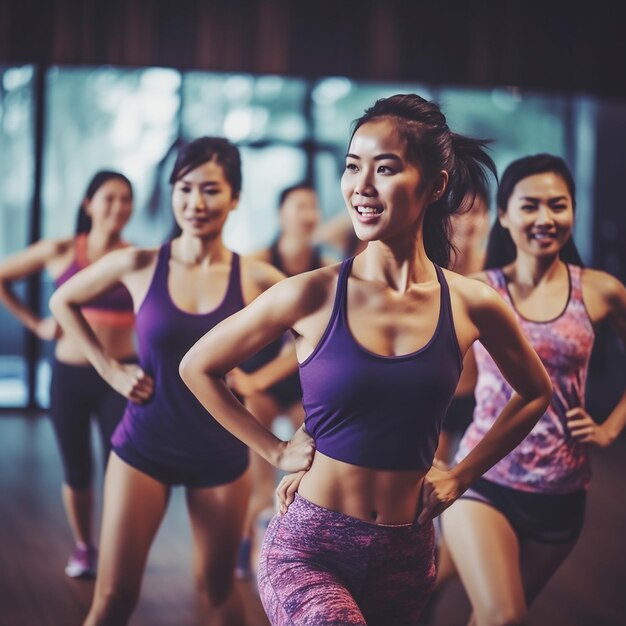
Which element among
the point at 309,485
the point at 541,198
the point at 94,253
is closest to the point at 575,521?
the point at 541,198

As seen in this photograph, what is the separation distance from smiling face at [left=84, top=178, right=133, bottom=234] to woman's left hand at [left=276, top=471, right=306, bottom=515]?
2.34 meters

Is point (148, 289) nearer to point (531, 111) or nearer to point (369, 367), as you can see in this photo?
point (369, 367)

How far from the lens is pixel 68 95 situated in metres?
7.57

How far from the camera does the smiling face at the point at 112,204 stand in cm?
401

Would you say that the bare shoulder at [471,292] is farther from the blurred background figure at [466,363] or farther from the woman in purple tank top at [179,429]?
the woman in purple tank top at [179,429]

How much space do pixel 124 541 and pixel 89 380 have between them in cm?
141

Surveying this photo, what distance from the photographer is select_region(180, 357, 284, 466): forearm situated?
77.2 inches

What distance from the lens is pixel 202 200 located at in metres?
2.80

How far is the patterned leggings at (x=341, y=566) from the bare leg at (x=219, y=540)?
29.2 inches

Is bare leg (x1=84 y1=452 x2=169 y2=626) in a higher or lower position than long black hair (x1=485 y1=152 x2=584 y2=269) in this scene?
lower

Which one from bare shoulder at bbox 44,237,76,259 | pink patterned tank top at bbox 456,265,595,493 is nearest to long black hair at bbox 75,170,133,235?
bare shoulder at bbox 44,237,76,259

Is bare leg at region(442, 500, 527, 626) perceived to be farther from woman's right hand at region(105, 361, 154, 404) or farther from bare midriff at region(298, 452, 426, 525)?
woman's right hand at region(105, 361, 154, 404)

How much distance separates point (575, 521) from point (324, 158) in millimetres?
5633

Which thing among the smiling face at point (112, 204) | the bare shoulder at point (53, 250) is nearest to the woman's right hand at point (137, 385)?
the smiling face at point (112, 204)
